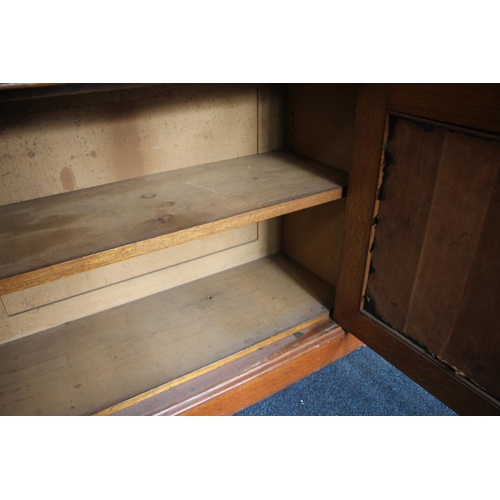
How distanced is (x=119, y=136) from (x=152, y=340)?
529 millimetres

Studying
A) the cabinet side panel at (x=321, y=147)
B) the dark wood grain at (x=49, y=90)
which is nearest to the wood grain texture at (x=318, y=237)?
the cabinet side panel at (x=321, y=147)

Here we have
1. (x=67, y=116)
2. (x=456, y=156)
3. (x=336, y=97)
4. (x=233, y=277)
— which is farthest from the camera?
(x=233, y=277)

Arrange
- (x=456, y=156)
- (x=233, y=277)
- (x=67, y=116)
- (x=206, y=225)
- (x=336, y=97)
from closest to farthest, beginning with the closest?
(x=456, y=156)
(x=206, y=225)
(x=67, y=116)
(x=336, y=97)
(x=233, y=277)

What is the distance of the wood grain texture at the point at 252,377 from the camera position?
0.98 meters

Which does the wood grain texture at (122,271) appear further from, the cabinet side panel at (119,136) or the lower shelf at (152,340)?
the cabinet side panel at (119,136)

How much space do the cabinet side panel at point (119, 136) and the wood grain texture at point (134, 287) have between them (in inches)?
10.4

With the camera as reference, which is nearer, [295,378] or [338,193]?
[338,193]

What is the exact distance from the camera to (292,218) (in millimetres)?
1437

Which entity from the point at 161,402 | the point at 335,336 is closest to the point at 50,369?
the point at 161,402

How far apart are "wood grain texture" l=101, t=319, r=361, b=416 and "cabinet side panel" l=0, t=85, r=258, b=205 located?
53 cm

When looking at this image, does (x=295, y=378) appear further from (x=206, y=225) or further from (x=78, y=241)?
(x=78, y=241)

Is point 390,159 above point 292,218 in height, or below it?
above

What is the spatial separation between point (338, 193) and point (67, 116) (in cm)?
65

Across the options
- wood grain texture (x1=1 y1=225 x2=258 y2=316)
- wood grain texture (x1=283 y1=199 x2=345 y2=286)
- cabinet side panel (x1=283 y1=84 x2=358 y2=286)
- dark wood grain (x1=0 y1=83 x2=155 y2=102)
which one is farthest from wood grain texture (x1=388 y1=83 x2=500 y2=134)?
wood grain texture (x1=1 y1=225 x2=258 y2=316)
